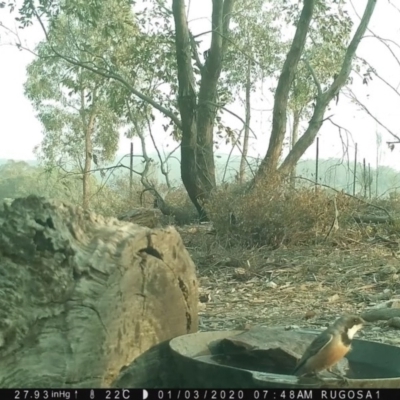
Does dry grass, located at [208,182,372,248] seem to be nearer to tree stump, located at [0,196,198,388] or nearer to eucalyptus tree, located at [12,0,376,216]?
eucalyptus tree, located at [12,0,376,216]

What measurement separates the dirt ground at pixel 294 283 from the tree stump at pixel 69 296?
5.19 ft

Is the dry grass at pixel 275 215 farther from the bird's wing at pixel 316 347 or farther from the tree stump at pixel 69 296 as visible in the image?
the bird's wing at pixel 316 347

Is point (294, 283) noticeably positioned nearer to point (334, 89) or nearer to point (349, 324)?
point (349, 324)

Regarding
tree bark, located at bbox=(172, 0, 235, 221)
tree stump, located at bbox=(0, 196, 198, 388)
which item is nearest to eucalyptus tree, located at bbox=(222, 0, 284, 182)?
tree bark, located at bbox=(172, 0, 235, 221)

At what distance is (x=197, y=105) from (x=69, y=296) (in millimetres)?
9275

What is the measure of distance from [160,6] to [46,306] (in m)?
10.8

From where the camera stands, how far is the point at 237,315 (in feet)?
20.1

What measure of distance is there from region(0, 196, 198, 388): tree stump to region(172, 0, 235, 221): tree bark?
8505mm

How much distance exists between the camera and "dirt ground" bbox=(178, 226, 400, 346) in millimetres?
5902

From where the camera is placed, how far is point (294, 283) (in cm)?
762

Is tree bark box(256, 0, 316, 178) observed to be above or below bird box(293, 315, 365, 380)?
above

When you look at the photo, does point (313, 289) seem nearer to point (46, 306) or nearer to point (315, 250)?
point (315, 250)

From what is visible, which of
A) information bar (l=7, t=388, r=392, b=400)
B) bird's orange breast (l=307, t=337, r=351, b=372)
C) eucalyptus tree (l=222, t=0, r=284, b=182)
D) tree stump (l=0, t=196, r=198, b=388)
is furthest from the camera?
eucalyptus tree (l=222, t=0, r=284, b=182)

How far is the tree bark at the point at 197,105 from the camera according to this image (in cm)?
1205
